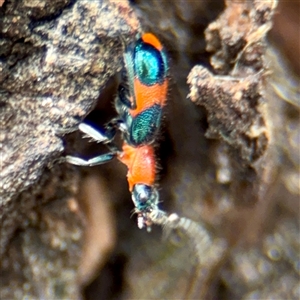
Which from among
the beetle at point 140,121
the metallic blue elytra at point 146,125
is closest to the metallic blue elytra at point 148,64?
the beetle at point 140,121

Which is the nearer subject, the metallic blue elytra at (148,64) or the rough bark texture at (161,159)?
the rough bark texture at (161,159)

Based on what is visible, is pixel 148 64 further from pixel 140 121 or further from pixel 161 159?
pixel 161 159

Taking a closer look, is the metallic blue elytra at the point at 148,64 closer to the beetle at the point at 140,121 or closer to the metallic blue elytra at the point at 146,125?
the beetle at the point at 140,121

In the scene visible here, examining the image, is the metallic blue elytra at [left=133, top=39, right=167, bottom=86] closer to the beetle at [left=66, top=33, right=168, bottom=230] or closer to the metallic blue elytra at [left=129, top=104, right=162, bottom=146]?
the beetle at [left=66, top=33, right=168, bottom=230]

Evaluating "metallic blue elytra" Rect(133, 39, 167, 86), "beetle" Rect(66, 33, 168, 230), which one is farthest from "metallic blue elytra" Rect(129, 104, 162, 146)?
"metallic blue elytra" Rect(133, 39, 167, 86)

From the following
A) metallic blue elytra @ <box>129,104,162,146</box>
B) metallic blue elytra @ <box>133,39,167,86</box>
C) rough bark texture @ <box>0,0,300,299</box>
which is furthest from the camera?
metallic blue elytra @ <box>129,104,162,146</box>

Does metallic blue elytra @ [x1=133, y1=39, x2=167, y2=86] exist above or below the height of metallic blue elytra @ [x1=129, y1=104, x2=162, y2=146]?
above

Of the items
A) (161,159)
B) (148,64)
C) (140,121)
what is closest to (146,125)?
(140,121)
